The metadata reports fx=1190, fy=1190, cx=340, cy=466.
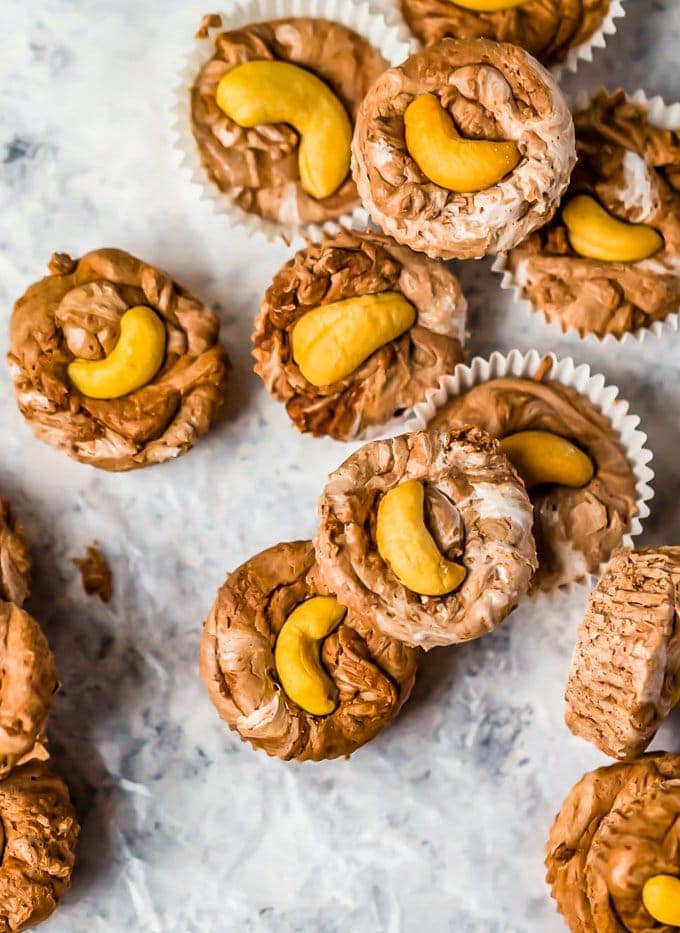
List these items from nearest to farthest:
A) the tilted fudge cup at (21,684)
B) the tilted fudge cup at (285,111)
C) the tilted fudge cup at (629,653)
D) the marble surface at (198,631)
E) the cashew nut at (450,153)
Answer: the tilted fudge cup at (629,653), the cashew nut at (450,153), the tilted fudge cup at (21,684), the tilted fudge cup at (285,111), the marble surface at (198,631)

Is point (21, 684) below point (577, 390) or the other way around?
below

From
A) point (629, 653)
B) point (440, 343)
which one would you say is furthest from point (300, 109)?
point (629, 653)

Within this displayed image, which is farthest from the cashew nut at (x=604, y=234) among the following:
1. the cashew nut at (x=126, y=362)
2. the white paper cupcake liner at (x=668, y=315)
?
the cashew nut at (x=126, y=362)

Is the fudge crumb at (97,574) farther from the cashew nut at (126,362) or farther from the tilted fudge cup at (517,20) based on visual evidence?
the tilted fudge cup at (517,20)

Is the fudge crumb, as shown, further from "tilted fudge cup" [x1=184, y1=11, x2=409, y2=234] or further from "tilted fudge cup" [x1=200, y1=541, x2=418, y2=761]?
"tilted fudge cup" [x1=184, y1=11, x2=409, y2=234]

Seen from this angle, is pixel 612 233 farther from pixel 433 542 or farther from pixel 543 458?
pixel 433 542

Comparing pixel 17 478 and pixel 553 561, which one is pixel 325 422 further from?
pixel 17 478
